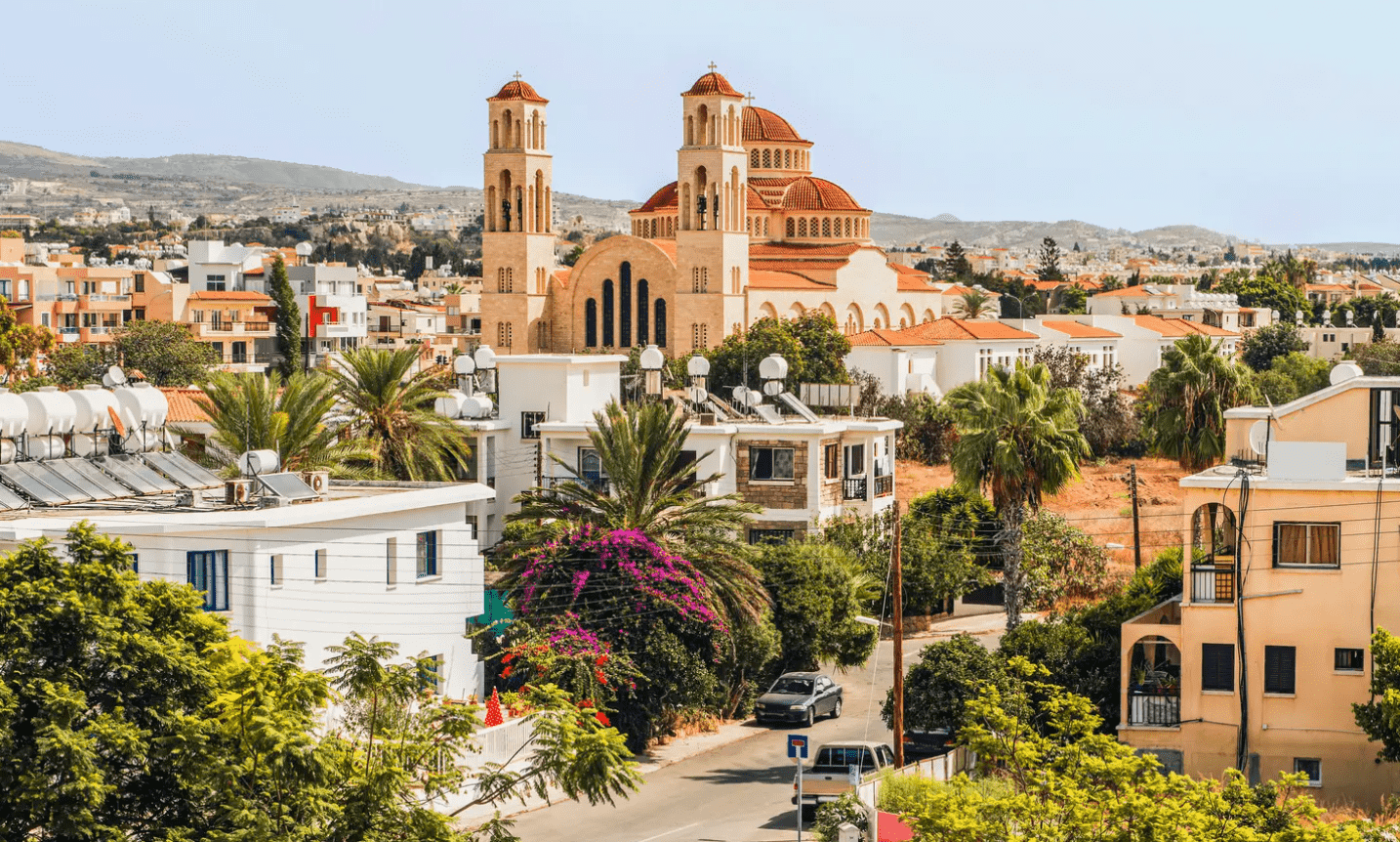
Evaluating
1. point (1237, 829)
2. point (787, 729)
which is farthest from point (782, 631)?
point (1237, 829)

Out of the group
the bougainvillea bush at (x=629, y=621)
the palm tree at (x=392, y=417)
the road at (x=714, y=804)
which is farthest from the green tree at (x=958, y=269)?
the bougainvillea bush at (x=629, y=621)

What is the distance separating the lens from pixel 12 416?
28312 mm

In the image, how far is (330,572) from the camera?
28047 millimetres

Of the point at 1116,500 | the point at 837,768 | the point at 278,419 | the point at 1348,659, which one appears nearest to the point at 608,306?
the point at 1116,500

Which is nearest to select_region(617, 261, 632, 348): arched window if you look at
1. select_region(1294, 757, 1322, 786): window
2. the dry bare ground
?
the dry bare ground

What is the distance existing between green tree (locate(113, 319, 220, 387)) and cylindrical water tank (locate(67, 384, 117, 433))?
1814 inches

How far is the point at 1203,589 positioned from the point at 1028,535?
42.7ft

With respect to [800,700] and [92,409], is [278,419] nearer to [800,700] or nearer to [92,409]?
[92,409]

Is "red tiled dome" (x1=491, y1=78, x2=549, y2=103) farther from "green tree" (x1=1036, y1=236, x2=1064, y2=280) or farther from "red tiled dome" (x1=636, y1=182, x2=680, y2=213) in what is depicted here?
"green tree" (x1=1036, y1=236, x2=1064, y2=280)

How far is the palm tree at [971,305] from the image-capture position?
110938 mm

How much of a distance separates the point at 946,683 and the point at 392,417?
1490 centimetres

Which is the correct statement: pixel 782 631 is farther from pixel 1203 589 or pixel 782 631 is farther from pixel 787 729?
pixel 1203 589

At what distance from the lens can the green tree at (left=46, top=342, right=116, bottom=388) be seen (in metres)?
73.0

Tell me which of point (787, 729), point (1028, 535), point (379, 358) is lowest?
point (787, 729)
